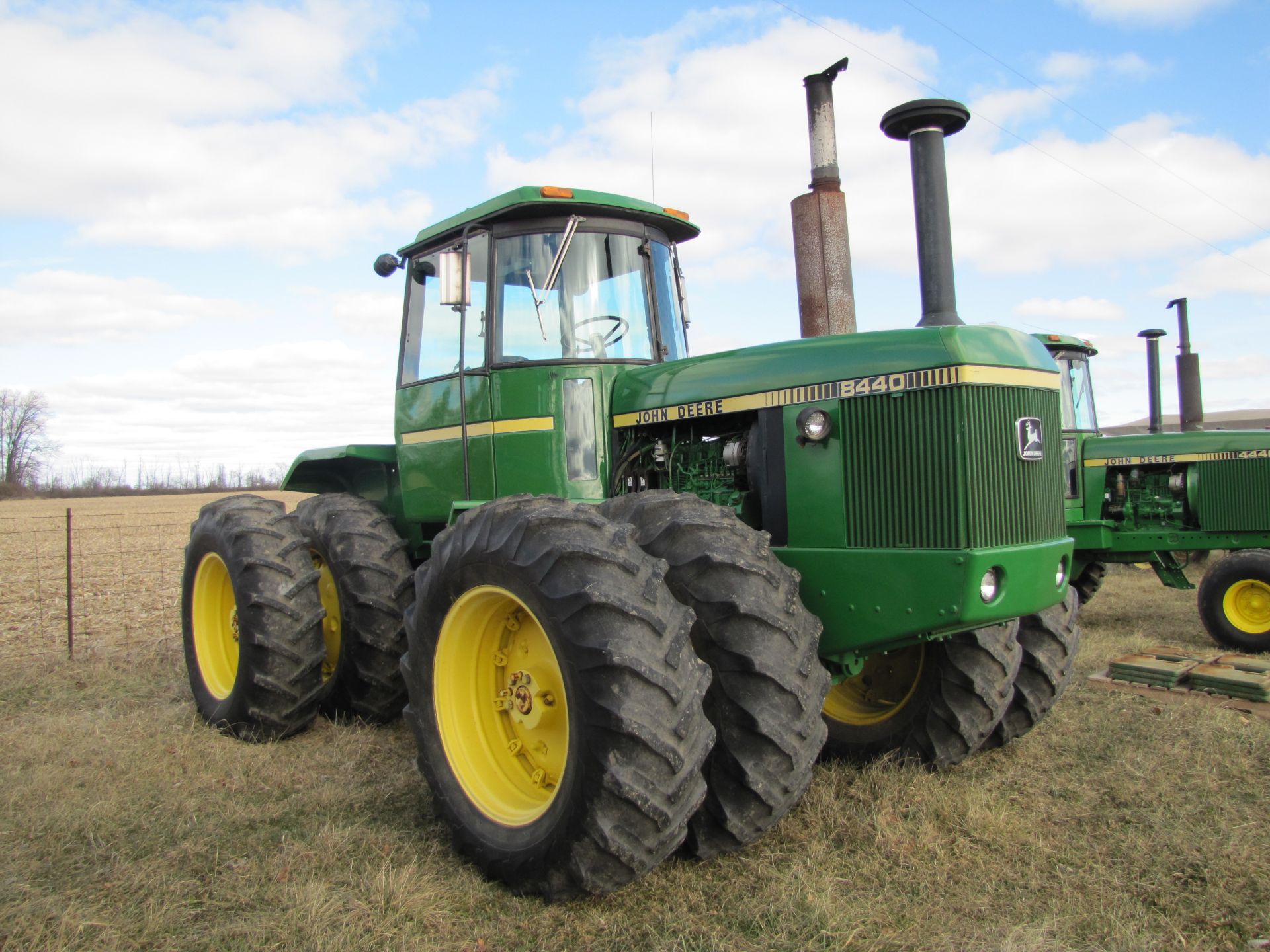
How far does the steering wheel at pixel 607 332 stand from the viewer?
15.1ft

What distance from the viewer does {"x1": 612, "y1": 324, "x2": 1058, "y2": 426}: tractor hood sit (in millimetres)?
3408

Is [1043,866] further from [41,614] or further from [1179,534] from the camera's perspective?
[41,614]

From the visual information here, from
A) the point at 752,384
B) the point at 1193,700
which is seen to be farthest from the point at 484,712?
the point at 1193,700

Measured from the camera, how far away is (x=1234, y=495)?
28.9 feet

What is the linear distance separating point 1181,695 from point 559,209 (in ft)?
15.9

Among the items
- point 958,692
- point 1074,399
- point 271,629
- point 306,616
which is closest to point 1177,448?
point 1074,399

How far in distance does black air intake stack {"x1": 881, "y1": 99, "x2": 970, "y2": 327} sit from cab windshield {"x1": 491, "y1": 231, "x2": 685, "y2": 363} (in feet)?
4.41

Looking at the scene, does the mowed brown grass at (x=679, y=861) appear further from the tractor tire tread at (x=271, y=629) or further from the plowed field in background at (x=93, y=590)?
the plowed field in background at (x=93, y=590)

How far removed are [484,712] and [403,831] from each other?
1.85 feet

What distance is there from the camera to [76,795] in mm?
4109

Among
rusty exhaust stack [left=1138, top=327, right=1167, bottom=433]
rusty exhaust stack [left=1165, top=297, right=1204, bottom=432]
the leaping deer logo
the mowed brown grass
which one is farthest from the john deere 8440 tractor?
rusty exhaust stack [left=1165, top=297, right=1204, bottom=432]

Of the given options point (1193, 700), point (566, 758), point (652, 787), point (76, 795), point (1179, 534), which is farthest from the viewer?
point (1179, 534)

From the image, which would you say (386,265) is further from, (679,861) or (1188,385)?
(1188,385)

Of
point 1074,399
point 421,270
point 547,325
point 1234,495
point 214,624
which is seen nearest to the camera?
point 547,325
